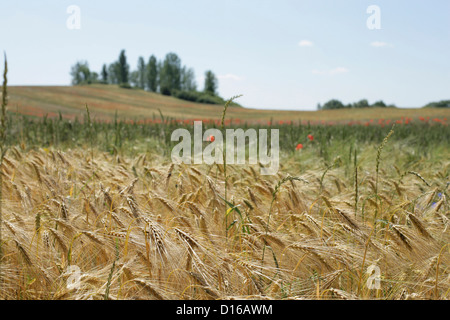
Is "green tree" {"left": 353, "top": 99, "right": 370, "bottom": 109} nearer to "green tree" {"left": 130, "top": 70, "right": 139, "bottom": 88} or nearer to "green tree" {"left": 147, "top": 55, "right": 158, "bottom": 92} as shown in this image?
"green tree" {"left": 147, "top": 55, "right": 158, "bottom": 92}

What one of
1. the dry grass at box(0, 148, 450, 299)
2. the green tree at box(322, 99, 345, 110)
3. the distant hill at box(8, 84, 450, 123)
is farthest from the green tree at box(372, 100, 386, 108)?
the dry grass at box(0, 148, 450, 299)

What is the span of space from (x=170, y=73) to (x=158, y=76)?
8.41 m

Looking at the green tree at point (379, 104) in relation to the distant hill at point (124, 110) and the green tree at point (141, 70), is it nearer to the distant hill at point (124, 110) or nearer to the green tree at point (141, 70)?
the distant hill at point (124, 110)

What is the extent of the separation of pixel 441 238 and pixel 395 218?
1.05 feet

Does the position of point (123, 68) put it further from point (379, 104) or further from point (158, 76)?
point (379, 104)

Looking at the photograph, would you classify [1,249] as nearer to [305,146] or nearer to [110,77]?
[305,146]

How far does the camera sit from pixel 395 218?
2.07 meters

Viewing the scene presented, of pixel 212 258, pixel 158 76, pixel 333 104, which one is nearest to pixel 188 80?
pixel 158 76

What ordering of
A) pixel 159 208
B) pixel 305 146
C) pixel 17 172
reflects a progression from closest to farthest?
pixel 159 208 → pixel 17 172 → pixel 305 146

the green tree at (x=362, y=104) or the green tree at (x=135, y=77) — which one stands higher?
the green tree at (x=135, y=77)

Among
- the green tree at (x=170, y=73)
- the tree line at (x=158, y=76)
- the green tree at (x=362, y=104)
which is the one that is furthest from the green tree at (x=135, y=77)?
the green tree at (x=362, y=104)

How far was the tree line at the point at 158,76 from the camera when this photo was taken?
221 ft

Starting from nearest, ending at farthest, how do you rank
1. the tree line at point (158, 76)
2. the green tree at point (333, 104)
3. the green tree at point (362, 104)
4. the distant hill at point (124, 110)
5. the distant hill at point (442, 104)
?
the distant hill at point (124, 110)
the distant hill at point (442, 104)
the green tree at point (362, 104)
the green tree at point (333, 104)
the tree line at point (158, 76)

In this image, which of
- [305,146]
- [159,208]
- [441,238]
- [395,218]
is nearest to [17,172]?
[159,208]
